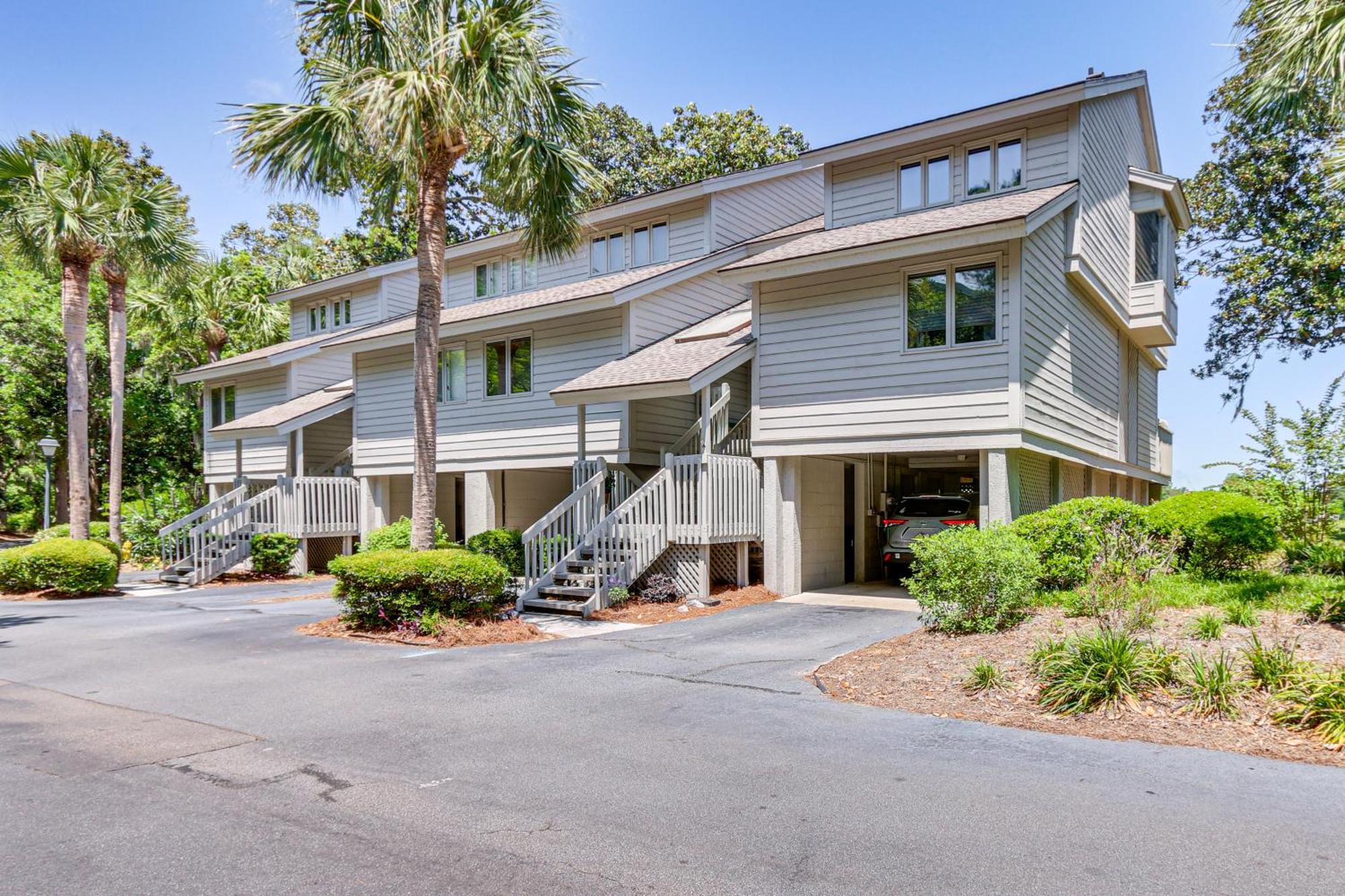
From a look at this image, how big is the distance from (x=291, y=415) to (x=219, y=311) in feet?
37.6

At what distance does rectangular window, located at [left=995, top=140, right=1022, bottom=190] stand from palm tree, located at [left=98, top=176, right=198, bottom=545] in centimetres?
1878

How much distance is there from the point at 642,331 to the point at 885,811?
13877 millimetres

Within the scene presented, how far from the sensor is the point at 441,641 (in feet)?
35.5

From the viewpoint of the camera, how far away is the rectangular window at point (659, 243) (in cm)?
2070

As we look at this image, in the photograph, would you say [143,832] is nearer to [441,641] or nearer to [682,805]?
[682,805]

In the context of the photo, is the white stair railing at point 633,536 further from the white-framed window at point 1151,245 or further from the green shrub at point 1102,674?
the white-framed window at point 1151,245

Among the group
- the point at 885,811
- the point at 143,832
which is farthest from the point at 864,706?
the point at 143,832

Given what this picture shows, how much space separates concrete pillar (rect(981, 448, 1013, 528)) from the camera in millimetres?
12719

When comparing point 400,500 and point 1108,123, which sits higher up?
point 1108,123

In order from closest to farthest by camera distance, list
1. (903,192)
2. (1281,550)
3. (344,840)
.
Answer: (344,840) < (1281,550) < (903,192)

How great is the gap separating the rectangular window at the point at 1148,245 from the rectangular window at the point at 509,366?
14.1 metres

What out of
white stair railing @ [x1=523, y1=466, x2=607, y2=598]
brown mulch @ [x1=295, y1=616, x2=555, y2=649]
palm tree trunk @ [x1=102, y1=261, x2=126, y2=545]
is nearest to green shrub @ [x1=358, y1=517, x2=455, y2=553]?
white stair railing @ [x1=523, y1=466, x2=607, y2=598]

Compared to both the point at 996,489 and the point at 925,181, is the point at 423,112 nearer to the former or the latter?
the point at 925,181

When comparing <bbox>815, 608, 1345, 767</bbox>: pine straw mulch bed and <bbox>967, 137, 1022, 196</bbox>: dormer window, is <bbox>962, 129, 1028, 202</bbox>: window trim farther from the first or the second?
<bbox>815, 608, 1345, 767</bbox>: pine straw mulch bed
